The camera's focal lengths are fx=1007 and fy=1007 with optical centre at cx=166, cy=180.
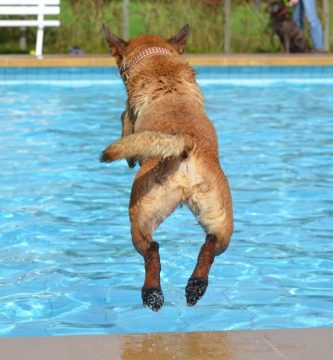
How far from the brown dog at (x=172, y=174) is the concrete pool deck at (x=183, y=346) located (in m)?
0.39

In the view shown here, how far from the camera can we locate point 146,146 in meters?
4.09

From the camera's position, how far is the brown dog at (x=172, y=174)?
164 inches

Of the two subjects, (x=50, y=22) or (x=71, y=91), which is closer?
(x=71, y=91)

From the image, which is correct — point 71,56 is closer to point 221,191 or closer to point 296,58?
point 296,58

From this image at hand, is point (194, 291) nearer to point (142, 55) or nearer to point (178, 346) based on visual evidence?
point (178, 346)

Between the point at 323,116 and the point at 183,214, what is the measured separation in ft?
17.6

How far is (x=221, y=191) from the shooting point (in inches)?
172

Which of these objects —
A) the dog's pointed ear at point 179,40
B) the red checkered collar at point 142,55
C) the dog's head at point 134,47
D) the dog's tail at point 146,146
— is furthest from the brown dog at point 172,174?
the dog's pointed ear at point 179,40

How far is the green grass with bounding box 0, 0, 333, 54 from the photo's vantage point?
58.3ft

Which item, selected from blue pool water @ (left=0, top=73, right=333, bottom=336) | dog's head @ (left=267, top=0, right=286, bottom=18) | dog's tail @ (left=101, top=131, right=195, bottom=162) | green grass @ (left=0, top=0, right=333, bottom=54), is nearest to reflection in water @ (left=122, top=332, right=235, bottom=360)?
dog's tail @ (left=101, top=131, right=195, bottom=162)

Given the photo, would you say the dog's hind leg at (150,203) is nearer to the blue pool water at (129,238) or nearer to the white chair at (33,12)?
the blue pool water at (129,238)

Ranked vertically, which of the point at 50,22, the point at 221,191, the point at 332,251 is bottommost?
the point at 332,251

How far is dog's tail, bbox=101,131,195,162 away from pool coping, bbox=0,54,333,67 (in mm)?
11519

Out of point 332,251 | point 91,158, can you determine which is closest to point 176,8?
point 91,158
